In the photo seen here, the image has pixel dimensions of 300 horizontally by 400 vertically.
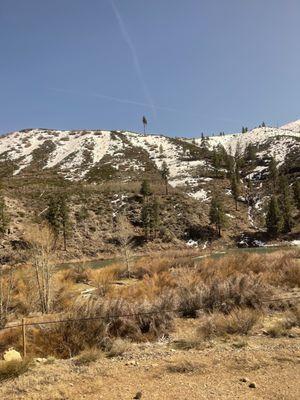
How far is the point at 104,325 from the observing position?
995 cm

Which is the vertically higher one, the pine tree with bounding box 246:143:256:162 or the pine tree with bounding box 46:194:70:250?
the pine tree with bounding box 246:143:256:162

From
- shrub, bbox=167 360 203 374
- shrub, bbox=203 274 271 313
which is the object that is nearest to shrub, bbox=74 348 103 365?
shrub, bbox=167 360 203 374

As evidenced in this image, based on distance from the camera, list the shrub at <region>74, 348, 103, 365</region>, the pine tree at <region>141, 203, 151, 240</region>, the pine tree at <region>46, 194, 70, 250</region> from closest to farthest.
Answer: the shrub at <region>74, 348, 103, 365</region> < the pine tree at <region>46, 194, 70, 250</region> < the pine tree at <region>141, 203, 151, 240</region>

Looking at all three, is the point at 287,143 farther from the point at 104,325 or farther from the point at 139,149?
the point at 104,325

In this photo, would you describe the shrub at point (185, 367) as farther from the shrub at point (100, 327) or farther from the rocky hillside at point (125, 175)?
the rocky hillside at point (125, 175)

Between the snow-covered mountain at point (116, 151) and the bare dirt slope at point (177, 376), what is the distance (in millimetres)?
99750

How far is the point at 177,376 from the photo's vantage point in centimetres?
710

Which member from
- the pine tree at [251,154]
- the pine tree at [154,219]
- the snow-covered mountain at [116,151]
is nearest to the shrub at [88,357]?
the pine tree at [154,219]

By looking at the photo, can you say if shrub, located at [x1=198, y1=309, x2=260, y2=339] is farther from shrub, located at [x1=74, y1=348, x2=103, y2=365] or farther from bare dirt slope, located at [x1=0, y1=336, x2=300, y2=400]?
shrub, located at [x1=74, y1=348, x2=103, y2=365]

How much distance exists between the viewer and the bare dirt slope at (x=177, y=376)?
6.38m

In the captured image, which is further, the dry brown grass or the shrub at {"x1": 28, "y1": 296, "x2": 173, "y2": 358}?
the dry brown grass

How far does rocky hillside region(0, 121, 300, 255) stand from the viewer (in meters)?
75.6

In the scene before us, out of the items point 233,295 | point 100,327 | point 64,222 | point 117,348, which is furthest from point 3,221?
point 117,348

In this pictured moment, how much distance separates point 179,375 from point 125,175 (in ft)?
351
